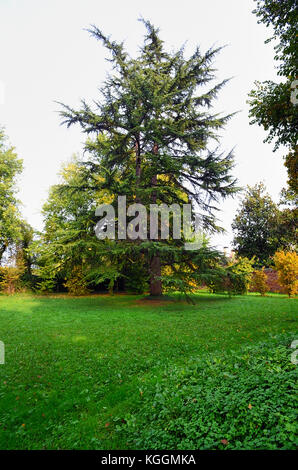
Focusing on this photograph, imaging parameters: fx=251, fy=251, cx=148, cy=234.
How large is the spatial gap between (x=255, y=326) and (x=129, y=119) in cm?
1087

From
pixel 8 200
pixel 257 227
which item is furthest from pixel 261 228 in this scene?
pixel 8 200

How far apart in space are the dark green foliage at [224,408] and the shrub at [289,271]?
12337 millimetres

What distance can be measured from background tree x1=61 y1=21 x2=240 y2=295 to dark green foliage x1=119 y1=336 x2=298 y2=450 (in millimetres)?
7647

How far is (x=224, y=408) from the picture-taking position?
309 cm

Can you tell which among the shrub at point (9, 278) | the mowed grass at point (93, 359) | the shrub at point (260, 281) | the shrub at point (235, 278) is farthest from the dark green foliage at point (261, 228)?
the shrub at point (9, 278)

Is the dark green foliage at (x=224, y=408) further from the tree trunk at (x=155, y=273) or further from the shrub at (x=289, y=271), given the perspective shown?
the shrub at (x=289, y=271)

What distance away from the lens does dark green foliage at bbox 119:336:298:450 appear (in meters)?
2.66

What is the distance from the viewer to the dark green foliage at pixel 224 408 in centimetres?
266

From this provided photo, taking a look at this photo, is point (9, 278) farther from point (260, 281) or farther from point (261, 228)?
point (261, 228)

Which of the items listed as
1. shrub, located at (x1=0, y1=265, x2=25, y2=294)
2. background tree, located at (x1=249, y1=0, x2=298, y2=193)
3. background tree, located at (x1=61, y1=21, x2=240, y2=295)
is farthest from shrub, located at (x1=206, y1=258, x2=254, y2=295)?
shrub, located at (x1=0, y1=265, x2=25, y2=294)

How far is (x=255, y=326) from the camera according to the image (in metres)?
Result: 7.41

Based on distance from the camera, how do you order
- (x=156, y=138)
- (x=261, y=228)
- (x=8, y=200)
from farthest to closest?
(x=261, y=228) → (x=8, y=200) → (x=156, y=138)

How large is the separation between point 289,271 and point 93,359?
13.9 meters
